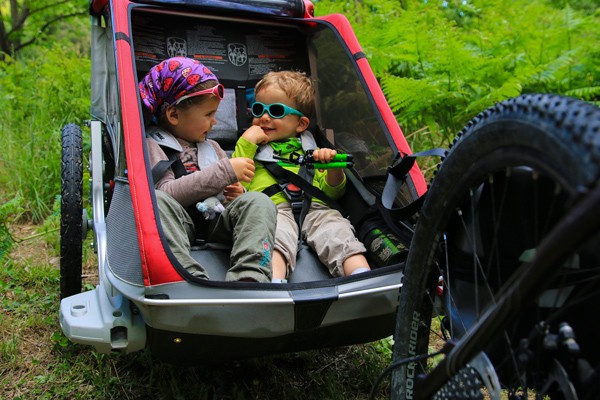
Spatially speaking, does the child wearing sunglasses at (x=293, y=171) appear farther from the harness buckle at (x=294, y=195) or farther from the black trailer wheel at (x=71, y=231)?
the black trailer wheel at (x=71, y=231)

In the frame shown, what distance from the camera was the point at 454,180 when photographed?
1412 millimetres

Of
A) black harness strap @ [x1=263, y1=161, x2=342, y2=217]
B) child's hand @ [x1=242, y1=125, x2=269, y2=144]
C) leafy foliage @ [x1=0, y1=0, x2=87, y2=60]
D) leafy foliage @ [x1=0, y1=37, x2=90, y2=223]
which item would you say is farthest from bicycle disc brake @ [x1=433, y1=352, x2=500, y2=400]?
leafy foliage @ [x1=0, y1=0, x2=87, y2=60]

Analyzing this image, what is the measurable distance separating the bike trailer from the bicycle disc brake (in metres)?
0.48

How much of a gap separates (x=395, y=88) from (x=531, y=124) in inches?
102

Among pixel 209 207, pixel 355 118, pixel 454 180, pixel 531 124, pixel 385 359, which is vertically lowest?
pixel 385 359

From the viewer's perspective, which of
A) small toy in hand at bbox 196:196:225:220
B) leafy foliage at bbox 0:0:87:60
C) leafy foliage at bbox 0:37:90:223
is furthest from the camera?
leafy foliage at bbox 0:0:87:60

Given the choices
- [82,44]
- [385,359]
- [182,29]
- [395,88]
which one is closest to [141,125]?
[182,29]

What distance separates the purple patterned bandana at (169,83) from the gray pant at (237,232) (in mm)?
538

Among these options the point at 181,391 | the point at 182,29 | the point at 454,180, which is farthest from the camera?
the point at 182,29

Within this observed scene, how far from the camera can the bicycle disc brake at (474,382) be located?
1.31m

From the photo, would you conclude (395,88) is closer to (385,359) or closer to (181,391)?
(385,359)

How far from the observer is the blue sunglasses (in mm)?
Result: 2811

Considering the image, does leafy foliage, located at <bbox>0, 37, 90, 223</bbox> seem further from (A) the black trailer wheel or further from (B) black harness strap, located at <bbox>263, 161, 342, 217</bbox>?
(B) black harness strap, located at <bbox>263, 161, 342, 217</bbox>

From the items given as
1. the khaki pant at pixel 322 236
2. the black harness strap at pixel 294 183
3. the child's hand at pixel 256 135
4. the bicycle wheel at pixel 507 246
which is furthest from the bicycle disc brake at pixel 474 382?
the child's hand at pixel 256 135
